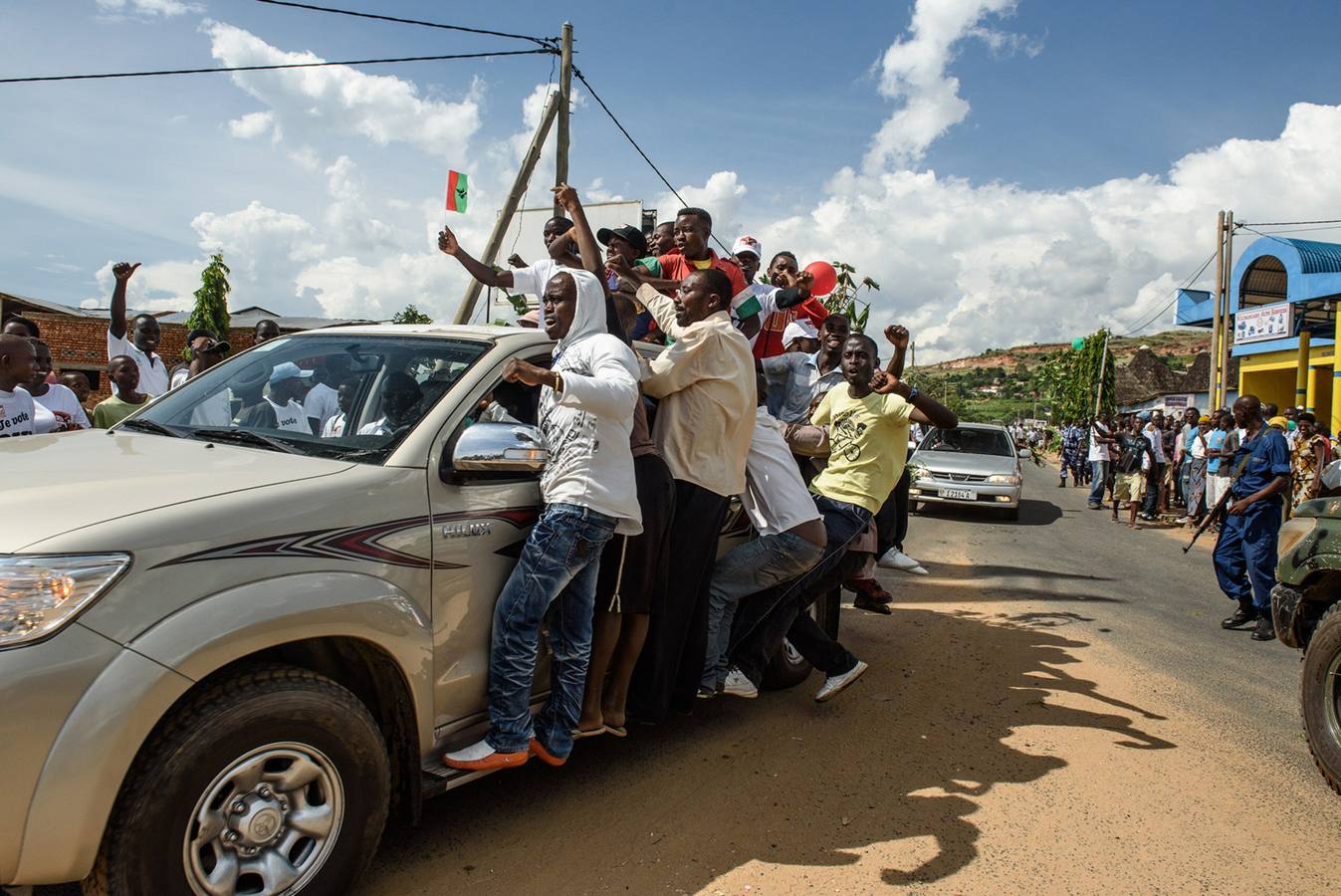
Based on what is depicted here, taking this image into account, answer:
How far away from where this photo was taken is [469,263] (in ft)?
18.7

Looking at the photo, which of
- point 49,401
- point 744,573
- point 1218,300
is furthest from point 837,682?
point 1218,300

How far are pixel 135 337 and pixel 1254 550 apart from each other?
8794mm

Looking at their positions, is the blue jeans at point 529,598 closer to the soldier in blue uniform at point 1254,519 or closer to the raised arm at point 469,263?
the raised arm at point 469,263

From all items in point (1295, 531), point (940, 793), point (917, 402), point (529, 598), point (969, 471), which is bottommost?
point (940, 793)

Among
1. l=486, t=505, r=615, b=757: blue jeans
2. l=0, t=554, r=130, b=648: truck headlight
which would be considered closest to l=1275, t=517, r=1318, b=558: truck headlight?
l=486, t=505, r=615, b=757: blue jeans

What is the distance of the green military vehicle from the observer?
4070 mm

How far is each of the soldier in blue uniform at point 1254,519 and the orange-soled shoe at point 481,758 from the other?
6.41m

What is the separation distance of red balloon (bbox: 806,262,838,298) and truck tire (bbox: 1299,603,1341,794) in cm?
413

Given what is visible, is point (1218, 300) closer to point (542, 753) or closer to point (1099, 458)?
point (1099, 458)

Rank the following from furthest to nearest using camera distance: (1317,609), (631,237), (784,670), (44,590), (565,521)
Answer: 1. (631,237)
2. (784,670)
3. (1317,609)
4. (565,521)
5. (44,590)

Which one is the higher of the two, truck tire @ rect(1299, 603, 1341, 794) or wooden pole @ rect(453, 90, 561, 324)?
wooden pole @ rect(453, 90, 561, 324)

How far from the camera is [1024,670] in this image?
584cm

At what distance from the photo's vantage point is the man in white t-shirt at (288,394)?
333 centimetres

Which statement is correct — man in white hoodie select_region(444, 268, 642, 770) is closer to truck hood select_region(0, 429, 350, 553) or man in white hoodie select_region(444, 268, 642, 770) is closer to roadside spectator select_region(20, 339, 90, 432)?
truck hood select_region(0, 429, 350, 553)
